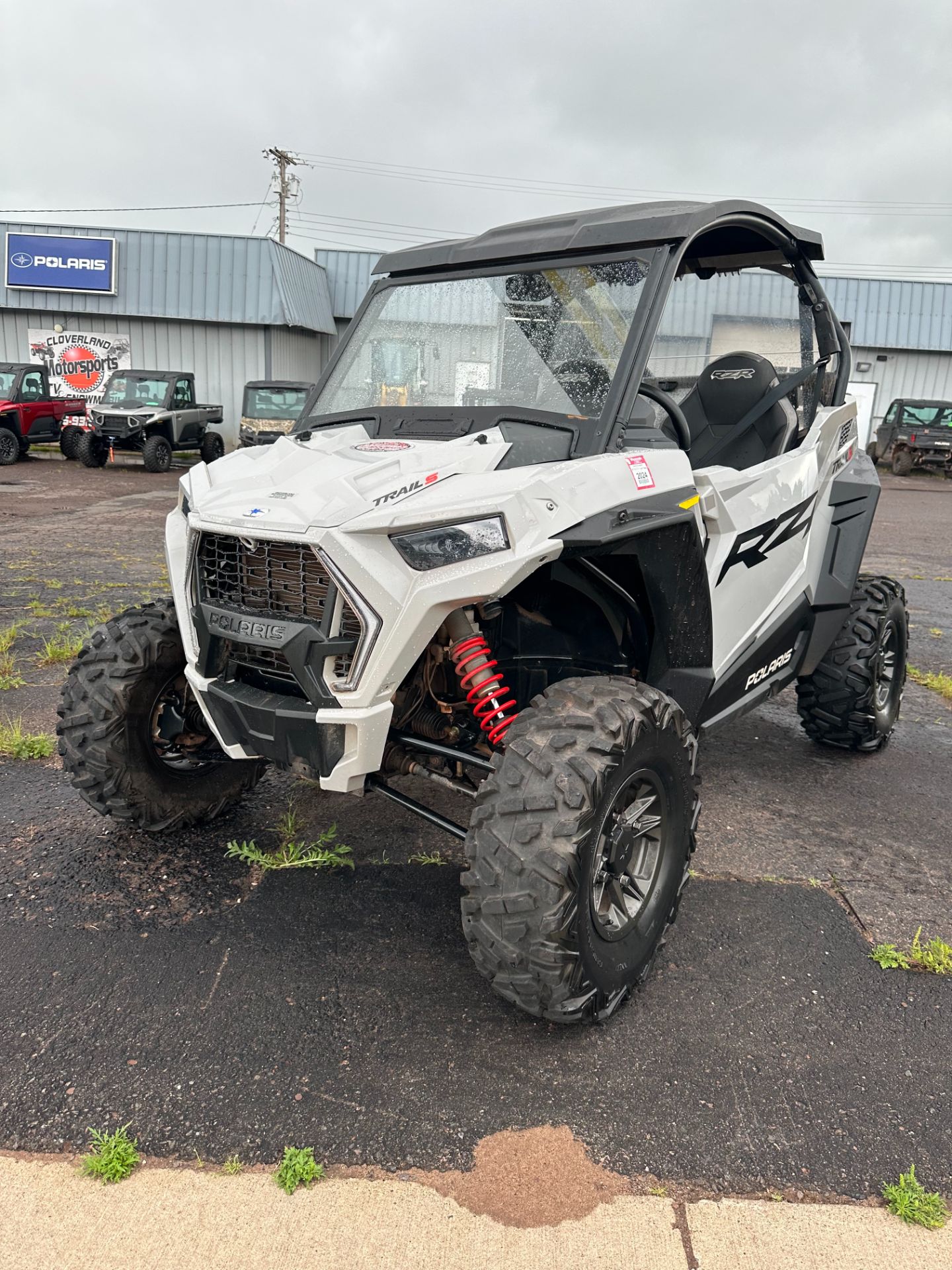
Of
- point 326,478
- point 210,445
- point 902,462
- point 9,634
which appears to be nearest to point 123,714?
point 326,478

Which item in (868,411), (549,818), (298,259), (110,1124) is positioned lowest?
(110,1124)

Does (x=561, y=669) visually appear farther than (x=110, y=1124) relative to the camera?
Yes

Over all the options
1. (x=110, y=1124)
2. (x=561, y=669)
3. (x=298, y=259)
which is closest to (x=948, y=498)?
(x=298, y=259)

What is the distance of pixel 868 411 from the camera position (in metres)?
29.4

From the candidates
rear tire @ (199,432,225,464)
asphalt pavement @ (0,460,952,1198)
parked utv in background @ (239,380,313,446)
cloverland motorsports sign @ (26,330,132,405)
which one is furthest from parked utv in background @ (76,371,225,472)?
asphalt pavement @ (0,460,952,1198)

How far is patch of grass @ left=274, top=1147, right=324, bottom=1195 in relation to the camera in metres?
2.14

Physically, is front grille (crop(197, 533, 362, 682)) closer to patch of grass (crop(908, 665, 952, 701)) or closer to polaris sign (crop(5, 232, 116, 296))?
patch of grass (crop(908, 665, 952, 701))

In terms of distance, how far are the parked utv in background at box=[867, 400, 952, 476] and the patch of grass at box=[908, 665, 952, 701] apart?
69.2 feet

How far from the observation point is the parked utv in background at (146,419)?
67.2 feet

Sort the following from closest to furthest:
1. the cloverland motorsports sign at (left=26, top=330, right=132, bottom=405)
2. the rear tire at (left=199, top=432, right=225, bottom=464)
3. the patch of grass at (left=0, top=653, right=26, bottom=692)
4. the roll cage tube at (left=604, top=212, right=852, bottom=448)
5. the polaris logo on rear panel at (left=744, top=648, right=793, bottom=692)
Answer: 1. the roll cage tube at (left=604, top=212, right=852, bottom=448)
2. the polaris logo on rear panel at (left=744, top=648, right=793, bottom=692)
3. the patch of grass at (left=0, top=653, right=26, bottom=692)
4. the rear tire at (left=199, top=432, right=225, bottom=464)
5. the cloverland motorsports sign at (left=26, top=330, right=132, bottom=405)

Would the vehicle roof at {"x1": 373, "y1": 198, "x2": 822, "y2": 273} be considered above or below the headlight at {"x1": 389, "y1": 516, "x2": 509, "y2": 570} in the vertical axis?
above

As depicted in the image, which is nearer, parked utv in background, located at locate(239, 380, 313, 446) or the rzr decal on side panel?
the rzr decal on side panel

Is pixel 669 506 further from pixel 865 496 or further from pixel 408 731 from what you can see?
pixel 865 496

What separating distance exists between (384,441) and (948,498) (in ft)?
70.2
